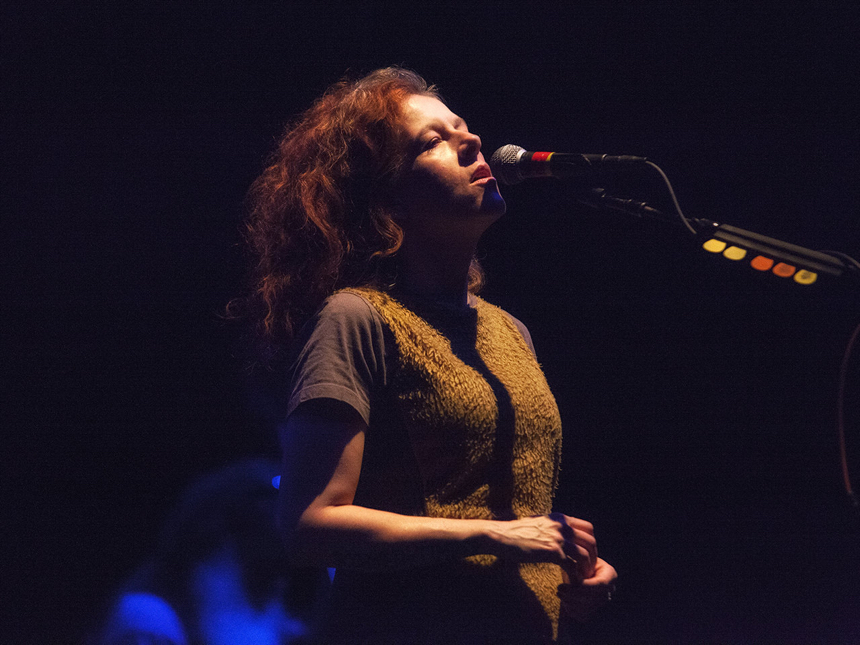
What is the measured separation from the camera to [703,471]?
2512 mm

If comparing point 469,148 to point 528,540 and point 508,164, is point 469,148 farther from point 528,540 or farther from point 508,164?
point 528,540

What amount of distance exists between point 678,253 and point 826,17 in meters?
0.96

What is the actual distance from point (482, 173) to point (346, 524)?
33.5 inches

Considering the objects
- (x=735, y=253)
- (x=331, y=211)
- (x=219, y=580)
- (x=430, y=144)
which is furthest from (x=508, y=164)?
(x=219, y=580)

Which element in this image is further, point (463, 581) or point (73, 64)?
point (73, 64)

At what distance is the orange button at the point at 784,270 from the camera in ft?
3.07

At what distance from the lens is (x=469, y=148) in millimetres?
1485

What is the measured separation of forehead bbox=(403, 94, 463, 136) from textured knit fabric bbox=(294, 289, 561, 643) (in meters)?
0.45

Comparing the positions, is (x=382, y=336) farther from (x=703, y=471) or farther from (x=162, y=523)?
(x=703, y=471)

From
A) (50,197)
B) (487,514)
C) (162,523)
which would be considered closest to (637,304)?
(487,514)

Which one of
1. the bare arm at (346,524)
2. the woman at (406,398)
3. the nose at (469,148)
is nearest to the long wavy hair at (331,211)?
the woman at (406,398)

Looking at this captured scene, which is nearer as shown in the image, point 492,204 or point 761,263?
point 761,263

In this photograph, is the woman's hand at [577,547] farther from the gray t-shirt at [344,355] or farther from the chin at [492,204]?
the chin at [492,204]

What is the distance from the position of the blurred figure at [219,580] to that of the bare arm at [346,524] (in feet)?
3.71
